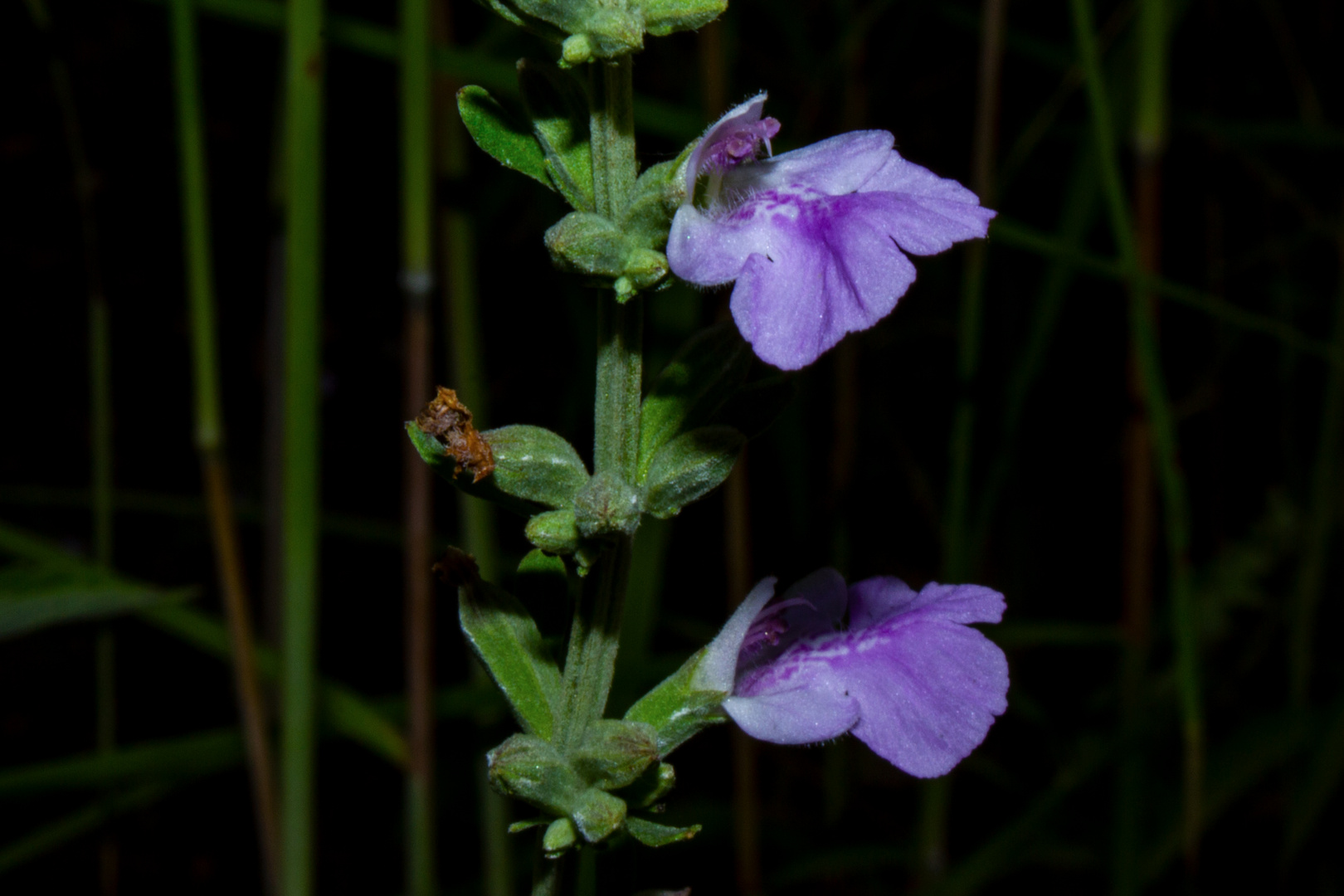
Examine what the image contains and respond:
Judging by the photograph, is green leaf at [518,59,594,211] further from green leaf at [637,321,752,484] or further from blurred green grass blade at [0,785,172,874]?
blurred green grass blade at [0,785,172,874]

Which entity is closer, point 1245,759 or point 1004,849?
point 1004,849

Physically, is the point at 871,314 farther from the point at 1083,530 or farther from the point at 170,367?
the point at 170,367

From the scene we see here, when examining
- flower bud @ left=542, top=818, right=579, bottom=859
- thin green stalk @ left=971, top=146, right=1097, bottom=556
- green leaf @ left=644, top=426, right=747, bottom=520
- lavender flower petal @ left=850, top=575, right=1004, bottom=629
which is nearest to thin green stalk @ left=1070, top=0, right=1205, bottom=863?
thin green stalk @ left=971, top=146, right=1097, bottom=556

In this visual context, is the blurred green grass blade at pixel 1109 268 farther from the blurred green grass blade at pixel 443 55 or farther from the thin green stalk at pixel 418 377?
the thin green stalk at pixel 418 377

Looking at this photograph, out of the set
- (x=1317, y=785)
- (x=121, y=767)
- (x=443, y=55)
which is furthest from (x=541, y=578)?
(x=1317, y=785)

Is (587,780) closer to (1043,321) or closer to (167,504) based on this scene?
(1043,321)
